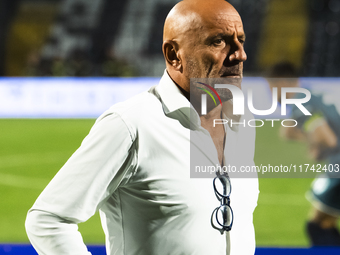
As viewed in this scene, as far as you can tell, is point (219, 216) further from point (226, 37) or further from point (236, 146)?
point (226, 37)

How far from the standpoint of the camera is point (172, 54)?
1208 mm

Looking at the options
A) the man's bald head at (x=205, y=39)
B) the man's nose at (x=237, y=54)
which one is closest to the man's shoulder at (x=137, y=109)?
the man's bald head at (x=205, y=39)

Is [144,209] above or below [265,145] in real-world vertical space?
above

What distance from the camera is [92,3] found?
16.2 metres

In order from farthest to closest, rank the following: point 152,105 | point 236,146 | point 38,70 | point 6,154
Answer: point 38,70
point 6,154
point 236,146
point 152,105

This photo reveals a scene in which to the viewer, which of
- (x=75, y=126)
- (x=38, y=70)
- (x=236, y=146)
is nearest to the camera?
(x=236, y=146)

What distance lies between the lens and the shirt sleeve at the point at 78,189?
41.2 inches

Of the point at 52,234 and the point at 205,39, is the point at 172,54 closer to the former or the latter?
the point at 205,39

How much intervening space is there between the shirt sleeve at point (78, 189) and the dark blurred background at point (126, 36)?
10954 millimetres

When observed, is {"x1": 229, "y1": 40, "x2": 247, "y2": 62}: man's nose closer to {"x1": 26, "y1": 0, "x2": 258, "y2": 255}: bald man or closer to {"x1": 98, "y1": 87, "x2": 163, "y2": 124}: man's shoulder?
{"x1": 26, "y1": 0, "x2": 258, "y2": 255}: bald man

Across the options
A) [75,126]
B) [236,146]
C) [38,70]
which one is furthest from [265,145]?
[236,146]

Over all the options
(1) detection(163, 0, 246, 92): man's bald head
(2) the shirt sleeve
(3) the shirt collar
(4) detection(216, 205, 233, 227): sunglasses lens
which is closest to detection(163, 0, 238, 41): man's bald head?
→ (1) detection(163, 0, 246, 92): man's bald head

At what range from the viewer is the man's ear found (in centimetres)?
119

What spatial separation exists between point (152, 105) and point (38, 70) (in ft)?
40.7
